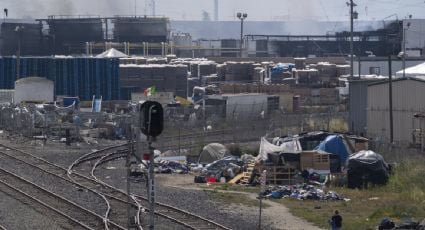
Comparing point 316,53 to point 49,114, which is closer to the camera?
point 49,114

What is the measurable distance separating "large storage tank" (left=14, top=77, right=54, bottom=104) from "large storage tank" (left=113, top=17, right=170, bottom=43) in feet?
85.9

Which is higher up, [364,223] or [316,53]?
[316,53]

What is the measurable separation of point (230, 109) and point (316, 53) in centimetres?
3130

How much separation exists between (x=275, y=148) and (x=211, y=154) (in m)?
2.57

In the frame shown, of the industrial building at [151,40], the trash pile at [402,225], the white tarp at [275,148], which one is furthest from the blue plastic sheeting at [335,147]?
the industrial building at [151,40]

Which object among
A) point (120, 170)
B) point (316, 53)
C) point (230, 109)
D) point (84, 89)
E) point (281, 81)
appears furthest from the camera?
point (316, 53)

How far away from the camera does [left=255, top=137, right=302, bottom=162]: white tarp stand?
20.4 metres

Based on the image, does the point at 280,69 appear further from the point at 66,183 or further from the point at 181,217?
the point at 181,217

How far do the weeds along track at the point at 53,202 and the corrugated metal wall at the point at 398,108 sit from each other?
9.79 meters

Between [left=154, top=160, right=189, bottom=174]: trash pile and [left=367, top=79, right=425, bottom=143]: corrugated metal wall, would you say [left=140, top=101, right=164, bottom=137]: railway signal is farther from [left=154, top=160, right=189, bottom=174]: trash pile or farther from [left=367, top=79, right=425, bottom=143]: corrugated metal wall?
[left=367, top=79, right=425, bottom=143]: corrugated metal wall

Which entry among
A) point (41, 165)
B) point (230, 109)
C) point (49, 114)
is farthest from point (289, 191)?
point (230, 109)

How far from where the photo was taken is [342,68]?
45.5m

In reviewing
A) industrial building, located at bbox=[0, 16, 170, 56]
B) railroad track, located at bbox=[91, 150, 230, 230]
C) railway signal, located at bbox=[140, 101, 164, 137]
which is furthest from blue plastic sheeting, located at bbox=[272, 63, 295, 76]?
railway signal, located at bbox=[140, 101, 164, 137]

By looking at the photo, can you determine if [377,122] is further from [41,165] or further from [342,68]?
[342,68]
